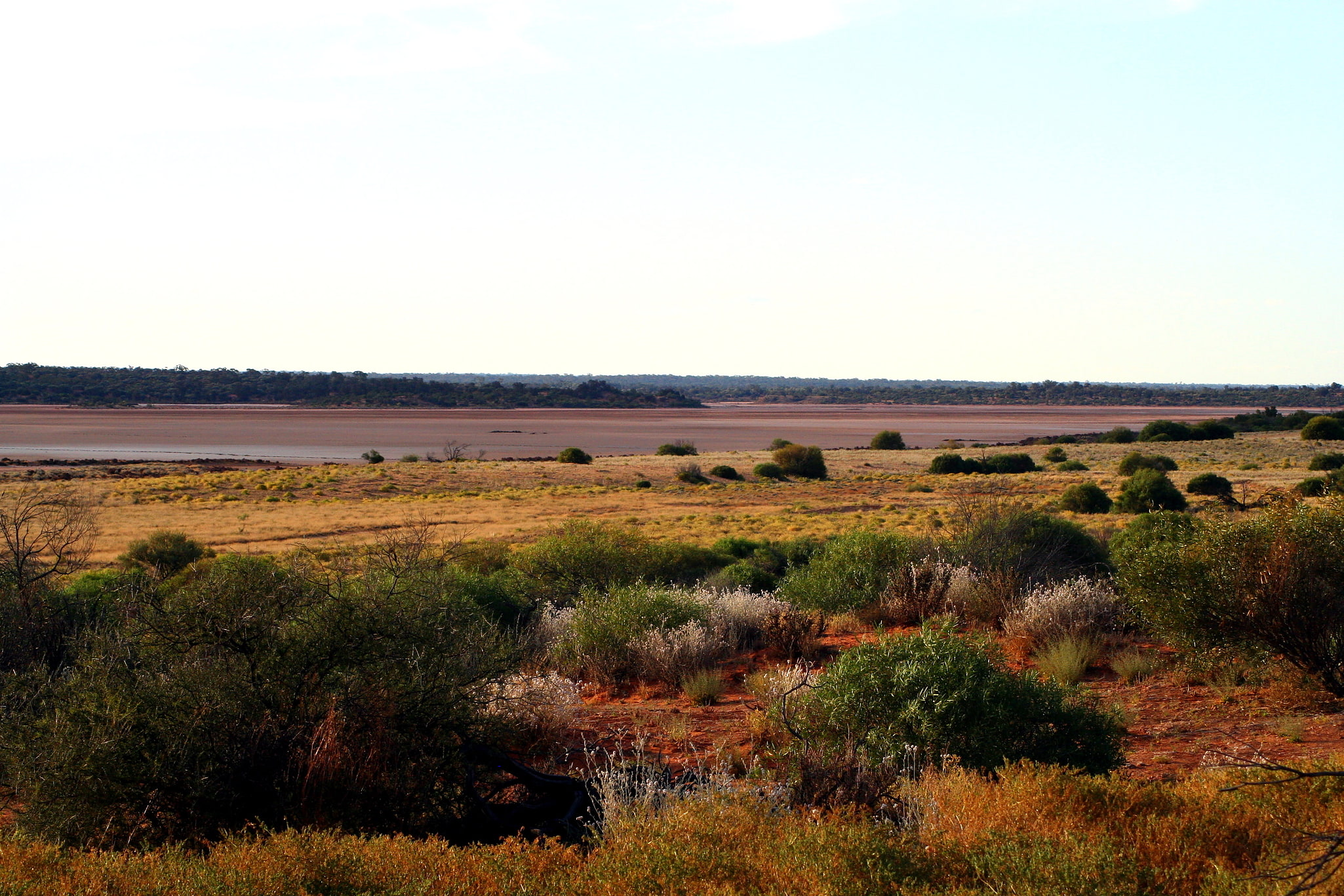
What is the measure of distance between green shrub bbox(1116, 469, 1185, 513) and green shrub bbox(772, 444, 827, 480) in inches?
843

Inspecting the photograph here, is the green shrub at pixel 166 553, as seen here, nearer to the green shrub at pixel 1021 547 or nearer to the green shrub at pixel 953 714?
the green shrub at pixel 1021 547

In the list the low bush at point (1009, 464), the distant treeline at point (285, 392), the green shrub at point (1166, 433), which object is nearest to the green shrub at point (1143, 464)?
the low bush at point (1009, 464)

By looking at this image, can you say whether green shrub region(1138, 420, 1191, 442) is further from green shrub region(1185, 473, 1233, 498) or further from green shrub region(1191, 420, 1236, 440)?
green shrub region(1185, 473, 1233, 498)

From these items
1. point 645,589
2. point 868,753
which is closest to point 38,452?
point 645,589

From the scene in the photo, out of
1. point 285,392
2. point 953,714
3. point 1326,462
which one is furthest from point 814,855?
point 285,392

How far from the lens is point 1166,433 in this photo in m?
68.6

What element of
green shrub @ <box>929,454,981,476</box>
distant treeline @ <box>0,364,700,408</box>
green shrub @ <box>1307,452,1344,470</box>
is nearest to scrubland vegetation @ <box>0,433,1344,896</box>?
green shrub @ <box>1307,452,1344,470</box>

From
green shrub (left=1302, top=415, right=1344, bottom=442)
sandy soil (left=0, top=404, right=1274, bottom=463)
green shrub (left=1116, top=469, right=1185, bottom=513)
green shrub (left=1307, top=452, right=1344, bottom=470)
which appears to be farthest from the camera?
sandy soil (left=0, top=404, right=1274, bottom=463)

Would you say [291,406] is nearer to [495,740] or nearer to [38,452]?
[38,452]

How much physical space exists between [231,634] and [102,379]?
187 m

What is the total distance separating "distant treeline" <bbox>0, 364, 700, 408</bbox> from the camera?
149 meters

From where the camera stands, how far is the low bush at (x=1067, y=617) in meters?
10.7

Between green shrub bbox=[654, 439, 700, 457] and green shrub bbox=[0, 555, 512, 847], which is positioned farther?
green shrub bbox=[654, 439, 700, 457]

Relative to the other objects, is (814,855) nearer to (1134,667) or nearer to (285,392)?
(1134,667)
